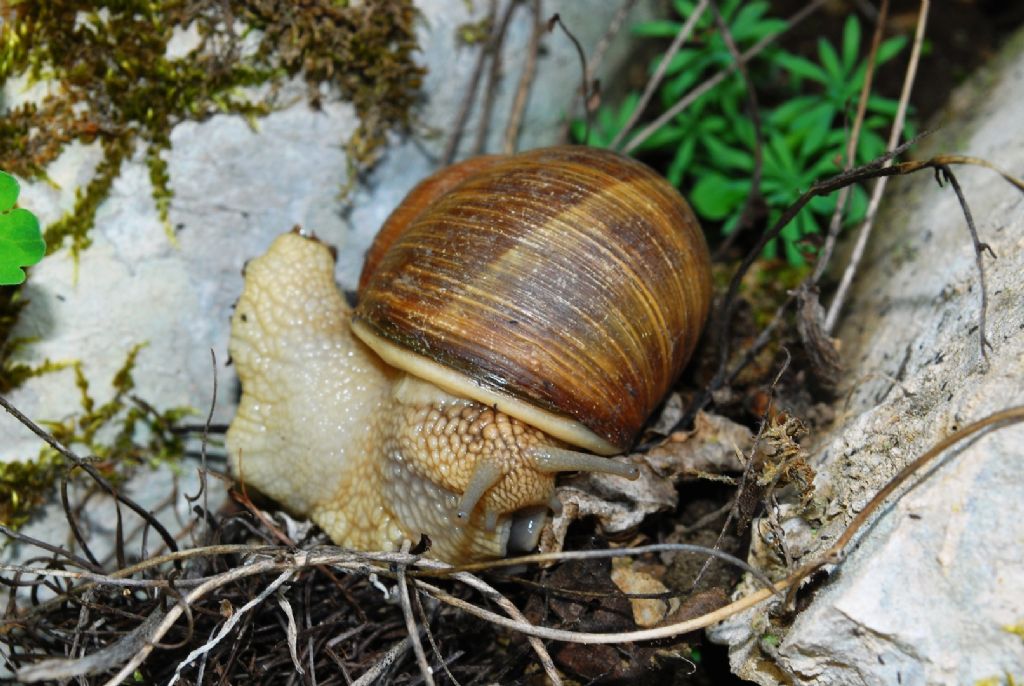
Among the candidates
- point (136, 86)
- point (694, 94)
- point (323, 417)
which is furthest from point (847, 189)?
point (136, 86)

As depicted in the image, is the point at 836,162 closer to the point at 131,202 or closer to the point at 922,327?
the point at 922,327

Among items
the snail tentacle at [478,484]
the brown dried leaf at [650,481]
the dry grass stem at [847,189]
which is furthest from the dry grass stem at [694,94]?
the snail tentacle at [478,484]

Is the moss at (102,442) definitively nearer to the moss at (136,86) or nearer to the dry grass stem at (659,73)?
the moss at (136,86)

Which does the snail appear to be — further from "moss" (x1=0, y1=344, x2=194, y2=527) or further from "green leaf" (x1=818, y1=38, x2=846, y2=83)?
"green leaf" (x1=818, y1=38, x2=846, y2=83)

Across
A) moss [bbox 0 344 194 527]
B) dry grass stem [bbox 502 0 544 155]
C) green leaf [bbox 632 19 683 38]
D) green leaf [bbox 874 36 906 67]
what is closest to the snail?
moss [bbox 0 344 194 527]

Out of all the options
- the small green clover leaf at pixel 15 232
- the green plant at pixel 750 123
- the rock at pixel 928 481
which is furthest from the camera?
the green plant at pixel 750 123

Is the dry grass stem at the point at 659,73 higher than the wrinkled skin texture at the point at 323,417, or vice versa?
the dry grass stem at the point at 659,73
